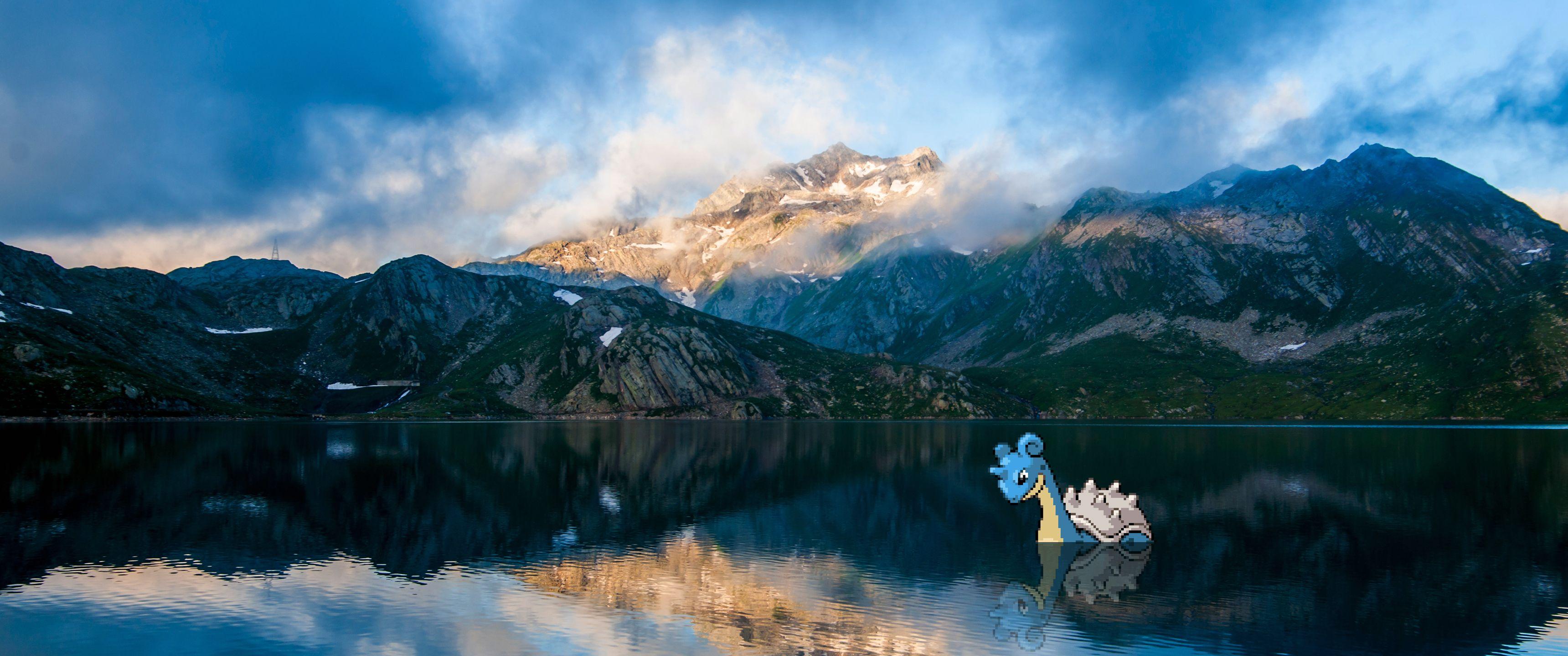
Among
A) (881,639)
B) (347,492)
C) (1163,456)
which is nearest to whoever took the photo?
(881,639)

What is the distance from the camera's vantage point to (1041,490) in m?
55.6

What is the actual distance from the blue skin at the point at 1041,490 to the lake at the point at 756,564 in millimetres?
1494

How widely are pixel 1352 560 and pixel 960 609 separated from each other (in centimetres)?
2818

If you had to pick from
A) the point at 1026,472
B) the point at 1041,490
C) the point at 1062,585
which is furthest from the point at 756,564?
the point at 1041,490

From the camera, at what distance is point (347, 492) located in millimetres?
77750

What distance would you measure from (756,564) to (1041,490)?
19982mm

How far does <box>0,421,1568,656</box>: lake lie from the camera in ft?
116

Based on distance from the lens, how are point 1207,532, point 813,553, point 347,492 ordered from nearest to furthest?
point 813,553 → point 1207,532 → point 347,492

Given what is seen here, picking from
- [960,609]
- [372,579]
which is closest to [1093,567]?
[960,609]

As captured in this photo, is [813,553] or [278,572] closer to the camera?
[278,572]

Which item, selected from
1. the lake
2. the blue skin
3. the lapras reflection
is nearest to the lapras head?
the blue skin

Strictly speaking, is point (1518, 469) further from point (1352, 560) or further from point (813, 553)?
point (813, 553)

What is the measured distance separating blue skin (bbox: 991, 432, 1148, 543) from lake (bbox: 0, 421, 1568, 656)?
4.90 feet

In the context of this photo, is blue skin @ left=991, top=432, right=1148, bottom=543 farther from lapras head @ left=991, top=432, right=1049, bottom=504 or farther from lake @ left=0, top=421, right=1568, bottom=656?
lake @ left=0, top=421, right=1568, bottom=656
